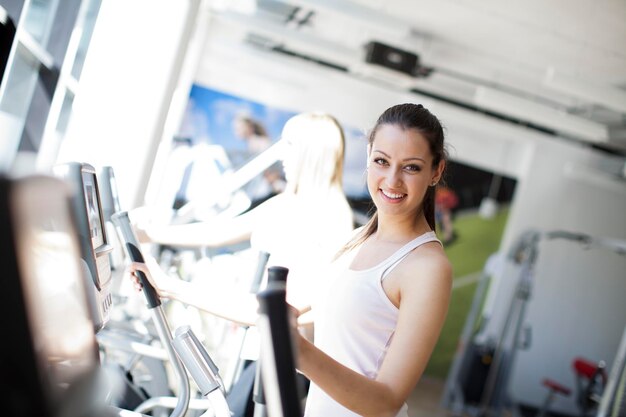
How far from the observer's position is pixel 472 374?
23.7 feet

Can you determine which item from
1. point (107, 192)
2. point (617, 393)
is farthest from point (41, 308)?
point (617, 393)

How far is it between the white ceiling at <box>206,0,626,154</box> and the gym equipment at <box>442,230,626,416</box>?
3.87 ft

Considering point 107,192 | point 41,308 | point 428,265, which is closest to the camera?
point 41,308

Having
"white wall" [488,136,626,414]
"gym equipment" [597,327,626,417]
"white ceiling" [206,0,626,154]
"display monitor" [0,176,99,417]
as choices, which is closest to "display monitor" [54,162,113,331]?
"display monitor" [0,176,99,417]

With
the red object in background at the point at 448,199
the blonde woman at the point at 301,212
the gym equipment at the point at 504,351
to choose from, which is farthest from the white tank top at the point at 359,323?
the red object in background at the point at 448,199

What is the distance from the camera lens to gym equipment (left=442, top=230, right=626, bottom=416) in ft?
21.0

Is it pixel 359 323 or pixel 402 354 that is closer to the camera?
pixel 402 354

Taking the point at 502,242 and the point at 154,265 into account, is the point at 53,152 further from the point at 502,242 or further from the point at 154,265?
the point at 502,242

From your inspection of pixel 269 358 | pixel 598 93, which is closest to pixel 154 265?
pixel 269 358

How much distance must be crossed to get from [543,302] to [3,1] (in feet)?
25.9

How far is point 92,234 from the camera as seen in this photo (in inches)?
45.4

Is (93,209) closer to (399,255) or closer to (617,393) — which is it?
(399,255)

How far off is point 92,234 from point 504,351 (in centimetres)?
629

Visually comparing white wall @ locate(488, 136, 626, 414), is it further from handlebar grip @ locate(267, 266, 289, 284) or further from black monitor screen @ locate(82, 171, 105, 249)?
handlebar grip @ locate(267, 266, 289, 284)
